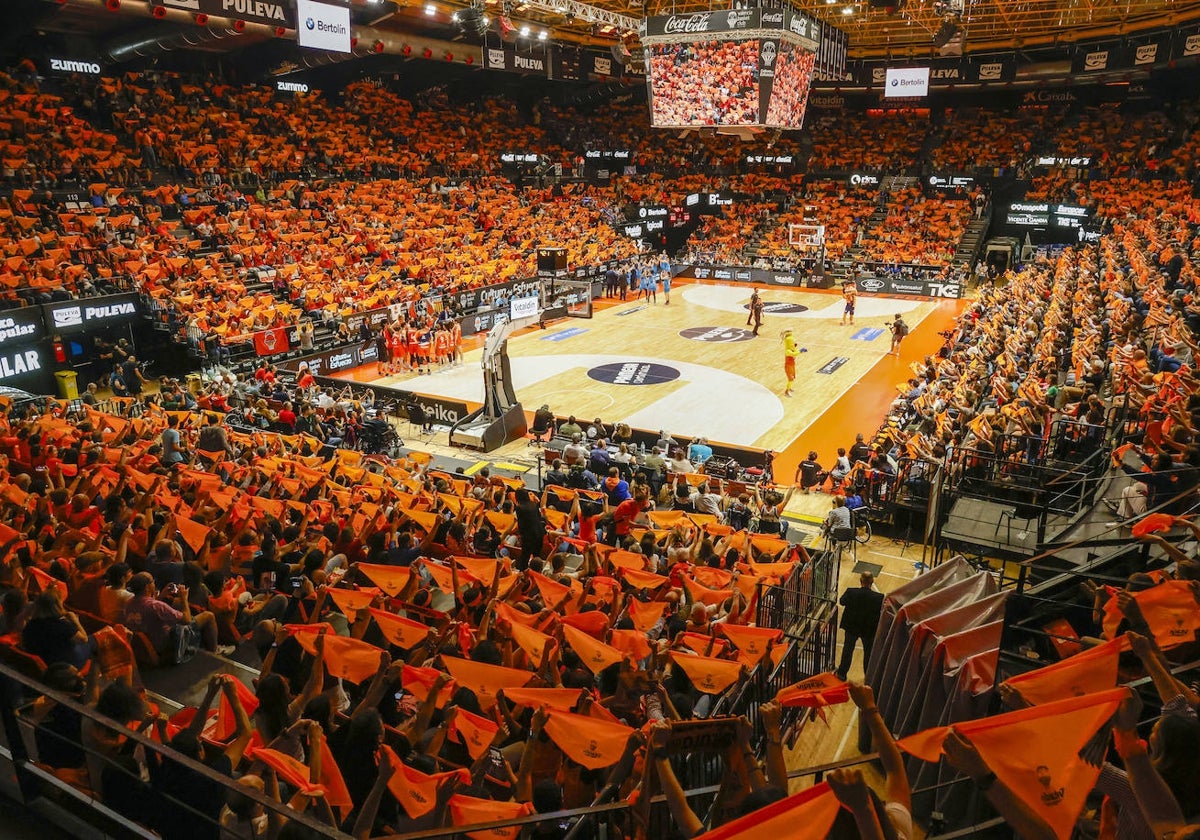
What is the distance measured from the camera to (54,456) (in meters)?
10.8

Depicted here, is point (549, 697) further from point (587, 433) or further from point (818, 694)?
point (587, 433)

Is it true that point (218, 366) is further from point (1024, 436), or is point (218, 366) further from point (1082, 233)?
point (1082, 233)

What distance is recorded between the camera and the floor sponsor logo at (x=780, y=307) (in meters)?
34.4

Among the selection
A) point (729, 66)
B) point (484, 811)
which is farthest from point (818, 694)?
point (729, 66)

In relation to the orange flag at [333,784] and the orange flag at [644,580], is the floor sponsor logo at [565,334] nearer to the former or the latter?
the orange flag at [644,580]

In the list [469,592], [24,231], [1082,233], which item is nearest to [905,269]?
[1082,233]

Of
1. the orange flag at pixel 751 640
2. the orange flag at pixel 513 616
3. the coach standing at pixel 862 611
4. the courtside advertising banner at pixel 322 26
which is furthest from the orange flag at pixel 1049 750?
the courtside advertising banner at pixel 322 26

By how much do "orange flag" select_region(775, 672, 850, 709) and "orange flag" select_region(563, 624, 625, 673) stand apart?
4.46 ft

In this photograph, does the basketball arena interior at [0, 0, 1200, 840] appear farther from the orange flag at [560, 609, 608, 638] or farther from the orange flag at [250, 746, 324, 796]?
the orange flag at [560, 609, 608, 638]

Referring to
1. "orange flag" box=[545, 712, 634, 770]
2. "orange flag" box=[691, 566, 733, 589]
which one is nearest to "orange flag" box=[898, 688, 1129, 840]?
"orange flag" box=[545, 712, 634, 770]

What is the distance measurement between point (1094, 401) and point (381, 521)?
28.0ft

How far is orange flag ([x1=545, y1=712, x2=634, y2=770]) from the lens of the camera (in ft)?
15.1

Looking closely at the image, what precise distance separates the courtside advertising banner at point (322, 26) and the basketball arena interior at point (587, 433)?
15 centimetres

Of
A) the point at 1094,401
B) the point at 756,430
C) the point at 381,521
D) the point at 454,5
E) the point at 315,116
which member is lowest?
the point at 756,430
